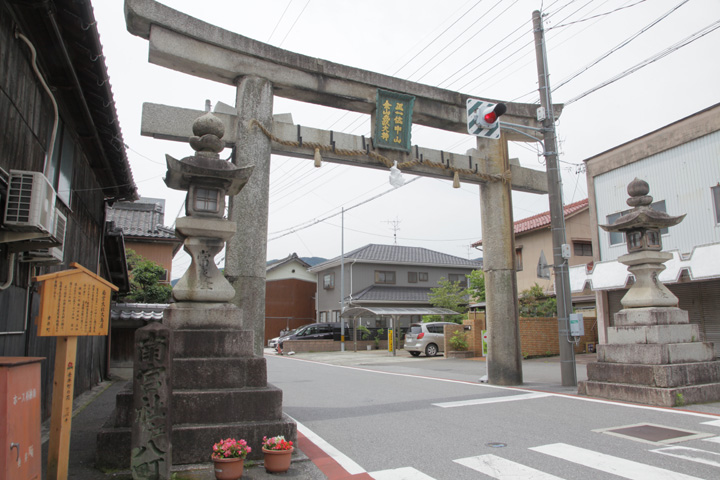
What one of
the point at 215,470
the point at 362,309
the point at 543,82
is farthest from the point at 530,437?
the point at 362,309

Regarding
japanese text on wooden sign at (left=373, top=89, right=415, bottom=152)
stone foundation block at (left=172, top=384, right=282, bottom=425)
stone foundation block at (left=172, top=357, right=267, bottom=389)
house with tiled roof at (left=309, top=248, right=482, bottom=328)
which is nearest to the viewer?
stone foundation block at (left=172, top=384, right=282, bottom=425)

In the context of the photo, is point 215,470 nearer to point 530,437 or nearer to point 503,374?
point 530,437

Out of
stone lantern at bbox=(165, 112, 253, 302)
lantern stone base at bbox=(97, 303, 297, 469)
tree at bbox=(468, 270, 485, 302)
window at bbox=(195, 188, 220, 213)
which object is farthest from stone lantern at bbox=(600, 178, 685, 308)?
tree at bbox=(468, 270, 485, 302)

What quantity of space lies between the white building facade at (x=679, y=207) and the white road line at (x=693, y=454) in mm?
10302

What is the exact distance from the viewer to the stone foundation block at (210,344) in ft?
19.6

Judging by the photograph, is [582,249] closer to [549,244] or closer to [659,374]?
[549,244]

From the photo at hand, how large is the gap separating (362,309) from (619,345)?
19959 mm

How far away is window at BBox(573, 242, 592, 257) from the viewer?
2677cm

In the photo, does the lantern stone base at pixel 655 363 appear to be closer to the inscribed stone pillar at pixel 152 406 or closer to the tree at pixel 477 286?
the inscribed stone pillar at pixel 152 406

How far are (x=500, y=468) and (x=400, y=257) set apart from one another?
34889 mm

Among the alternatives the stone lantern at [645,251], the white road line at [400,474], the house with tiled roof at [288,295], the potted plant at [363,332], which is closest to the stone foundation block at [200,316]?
the white road line at [400,474]

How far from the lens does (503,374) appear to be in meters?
12.1

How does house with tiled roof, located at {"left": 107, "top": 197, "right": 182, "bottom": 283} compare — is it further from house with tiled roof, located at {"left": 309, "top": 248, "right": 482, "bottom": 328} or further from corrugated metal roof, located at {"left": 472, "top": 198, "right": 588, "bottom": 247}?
corrugated metal roof, located at {"left": 472, "top": 198, "right": 588, "bottom": 247}

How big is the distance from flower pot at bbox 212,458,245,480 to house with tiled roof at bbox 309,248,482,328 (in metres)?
30.6
